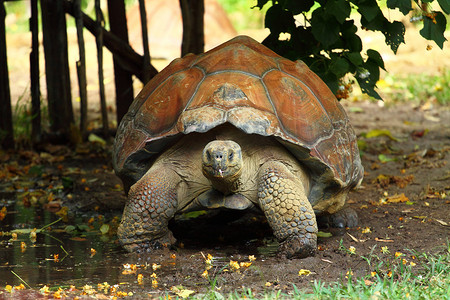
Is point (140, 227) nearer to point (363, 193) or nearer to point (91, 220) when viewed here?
point (91, 220)

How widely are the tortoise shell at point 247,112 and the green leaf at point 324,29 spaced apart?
0.30m

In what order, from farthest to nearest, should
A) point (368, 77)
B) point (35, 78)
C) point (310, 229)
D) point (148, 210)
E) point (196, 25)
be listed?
point (196, 25)
point (35, 78)
point (368, 77)
point (148, 210)
point (310, 229)

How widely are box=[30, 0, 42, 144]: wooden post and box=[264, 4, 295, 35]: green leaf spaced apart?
7.62ft

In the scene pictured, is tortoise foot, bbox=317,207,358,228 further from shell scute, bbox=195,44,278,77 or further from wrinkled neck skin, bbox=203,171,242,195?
shell scute, bbox=195,44,278,77

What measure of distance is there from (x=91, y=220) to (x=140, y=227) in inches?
36.5

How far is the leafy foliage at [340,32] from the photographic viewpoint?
12.7 feet

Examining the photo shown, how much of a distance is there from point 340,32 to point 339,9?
0.53 m

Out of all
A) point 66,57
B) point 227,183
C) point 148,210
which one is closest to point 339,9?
point 227,183

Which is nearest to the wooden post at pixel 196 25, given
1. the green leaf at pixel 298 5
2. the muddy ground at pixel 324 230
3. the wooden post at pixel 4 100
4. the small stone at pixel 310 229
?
the muddy ground at pixel 324 230

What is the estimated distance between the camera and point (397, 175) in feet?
17.3

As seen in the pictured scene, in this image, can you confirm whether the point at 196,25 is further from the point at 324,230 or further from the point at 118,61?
Result: the point at 324,230

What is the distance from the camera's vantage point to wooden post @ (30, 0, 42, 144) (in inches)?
223

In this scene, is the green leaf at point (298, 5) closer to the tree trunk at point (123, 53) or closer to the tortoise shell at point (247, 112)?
the tortoise shell at point (247, 112)

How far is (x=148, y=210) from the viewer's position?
3365mm
